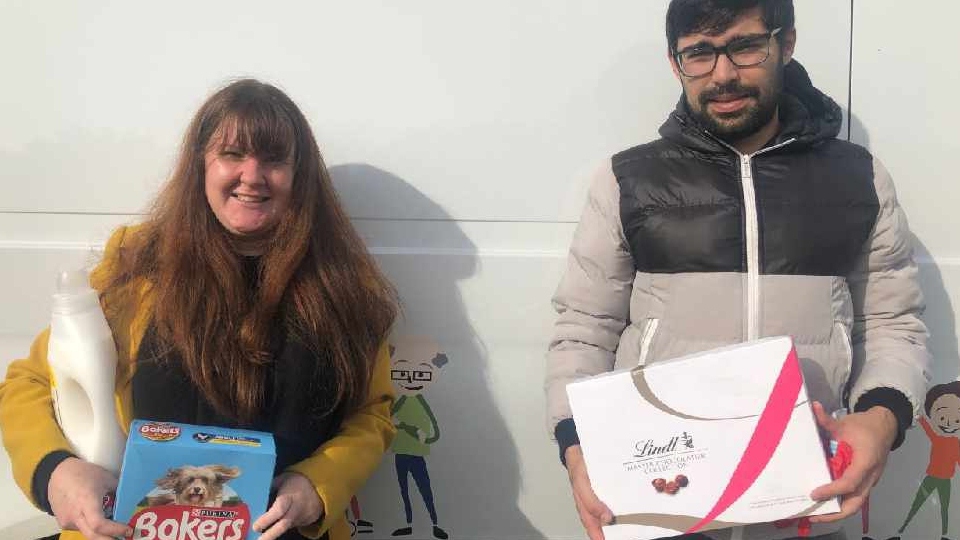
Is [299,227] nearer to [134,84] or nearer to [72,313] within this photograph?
[72,313]

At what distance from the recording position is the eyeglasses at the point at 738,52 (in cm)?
156

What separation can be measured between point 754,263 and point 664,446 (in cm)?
37

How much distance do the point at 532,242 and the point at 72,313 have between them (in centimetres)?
90

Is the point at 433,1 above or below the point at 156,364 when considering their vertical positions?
above

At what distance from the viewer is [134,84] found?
6.11ft

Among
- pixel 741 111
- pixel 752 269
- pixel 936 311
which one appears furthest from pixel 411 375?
pixel 936 311

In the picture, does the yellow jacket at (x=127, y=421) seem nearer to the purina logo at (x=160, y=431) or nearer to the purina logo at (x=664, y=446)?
the purina logo at (x=160, y=431)

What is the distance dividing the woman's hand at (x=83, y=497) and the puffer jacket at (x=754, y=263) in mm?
778

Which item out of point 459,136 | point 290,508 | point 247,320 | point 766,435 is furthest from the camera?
point 459,136

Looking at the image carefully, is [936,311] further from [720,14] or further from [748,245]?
[720,14]

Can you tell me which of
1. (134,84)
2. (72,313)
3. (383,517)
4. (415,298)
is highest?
(134,84)

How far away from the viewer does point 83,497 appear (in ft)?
4.74

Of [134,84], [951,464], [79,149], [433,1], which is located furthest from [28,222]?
[951,464]

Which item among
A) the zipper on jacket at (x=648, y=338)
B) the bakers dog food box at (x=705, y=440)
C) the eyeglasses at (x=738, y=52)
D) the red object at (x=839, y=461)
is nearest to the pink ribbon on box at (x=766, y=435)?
the bakers dog food box at (x=705, y=440)
